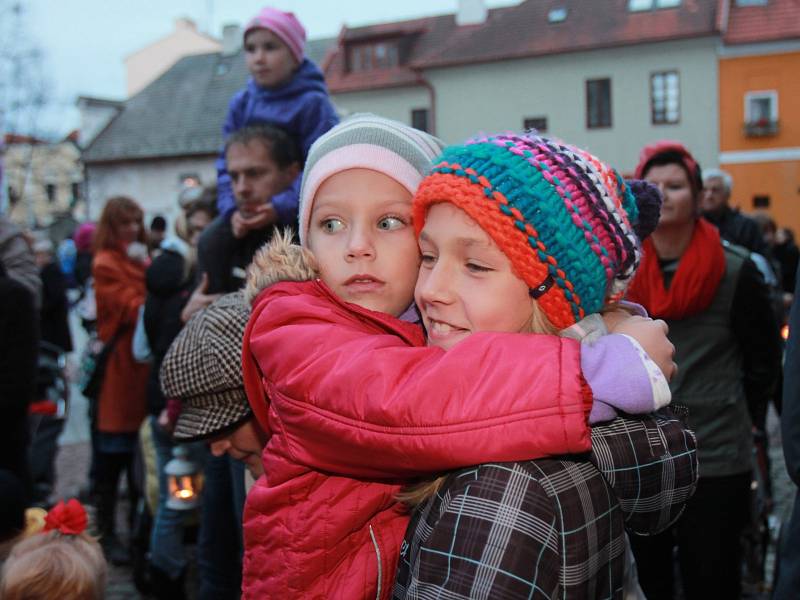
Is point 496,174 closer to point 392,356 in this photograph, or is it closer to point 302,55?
point 392,356

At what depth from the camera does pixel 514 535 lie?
1.22 metres

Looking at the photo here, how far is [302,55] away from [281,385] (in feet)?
9.32

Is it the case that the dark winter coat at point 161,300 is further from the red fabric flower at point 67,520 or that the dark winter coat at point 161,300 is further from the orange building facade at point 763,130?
the orange building facade at point 763,130

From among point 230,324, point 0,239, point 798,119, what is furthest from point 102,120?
point 230,324

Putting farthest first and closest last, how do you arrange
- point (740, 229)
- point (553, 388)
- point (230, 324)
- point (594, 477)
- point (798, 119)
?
point (798, 119)
point (740, 229)
point (230, 324)
point (594, 477)
point (553, 388)

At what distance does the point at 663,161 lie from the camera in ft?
12.3

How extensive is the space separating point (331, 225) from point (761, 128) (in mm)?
27503

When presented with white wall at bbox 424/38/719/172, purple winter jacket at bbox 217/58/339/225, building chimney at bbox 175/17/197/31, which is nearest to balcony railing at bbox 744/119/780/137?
white wall at bbox 424/38/719/172

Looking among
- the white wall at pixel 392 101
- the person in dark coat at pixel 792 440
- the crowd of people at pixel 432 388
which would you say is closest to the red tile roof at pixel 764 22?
the white wall at pixel 392 101

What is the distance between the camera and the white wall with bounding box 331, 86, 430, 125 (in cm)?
2956

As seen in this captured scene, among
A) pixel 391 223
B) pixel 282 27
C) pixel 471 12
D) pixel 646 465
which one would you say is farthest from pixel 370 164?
pixel 471 12

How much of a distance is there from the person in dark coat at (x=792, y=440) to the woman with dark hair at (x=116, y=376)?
4361 millimetres

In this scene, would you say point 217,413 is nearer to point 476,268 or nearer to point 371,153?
point 371,153

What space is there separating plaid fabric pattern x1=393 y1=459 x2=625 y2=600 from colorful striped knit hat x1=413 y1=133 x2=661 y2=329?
1.14ft
